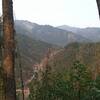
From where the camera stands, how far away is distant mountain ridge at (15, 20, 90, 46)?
148750 mm

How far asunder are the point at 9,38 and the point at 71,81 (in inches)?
803

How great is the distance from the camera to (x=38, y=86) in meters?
33.2

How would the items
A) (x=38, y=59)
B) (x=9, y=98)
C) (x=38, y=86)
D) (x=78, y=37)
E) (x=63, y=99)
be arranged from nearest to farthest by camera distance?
(x=9, y=98) → (x=63, y=99) → (x=38, y=86) → (x=38, y=59) → (x=78, y=37)

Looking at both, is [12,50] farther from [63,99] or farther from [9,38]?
[63,99]

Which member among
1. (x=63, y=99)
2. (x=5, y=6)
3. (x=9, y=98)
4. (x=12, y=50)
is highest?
(x=5, y=6)

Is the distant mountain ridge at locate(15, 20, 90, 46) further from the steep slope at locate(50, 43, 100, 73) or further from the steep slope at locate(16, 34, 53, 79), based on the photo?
the steep slope at locate(50, 43, 100, 73)

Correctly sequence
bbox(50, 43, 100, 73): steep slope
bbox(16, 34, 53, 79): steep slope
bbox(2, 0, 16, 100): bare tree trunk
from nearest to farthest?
bbox(2, 0, 16, 100): bare tree trunk, bbox(50, 43, 100, 73): steep slope, bbox(16, 34, 53, 79): steep slope

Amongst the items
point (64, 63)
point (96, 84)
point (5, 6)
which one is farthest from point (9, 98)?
point (64, 63)

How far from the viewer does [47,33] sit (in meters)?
156

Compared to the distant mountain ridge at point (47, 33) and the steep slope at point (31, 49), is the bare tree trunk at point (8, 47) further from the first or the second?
the distant mountain ridge at point (47, 33)

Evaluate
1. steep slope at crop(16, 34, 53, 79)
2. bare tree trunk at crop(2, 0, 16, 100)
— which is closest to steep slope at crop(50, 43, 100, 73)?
steep slope at crop(16, 34, 53, 79)

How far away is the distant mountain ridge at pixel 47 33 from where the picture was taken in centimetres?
14875

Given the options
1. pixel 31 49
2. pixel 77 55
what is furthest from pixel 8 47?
pixel 31 49

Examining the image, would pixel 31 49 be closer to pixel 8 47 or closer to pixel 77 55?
pixel 77 55
